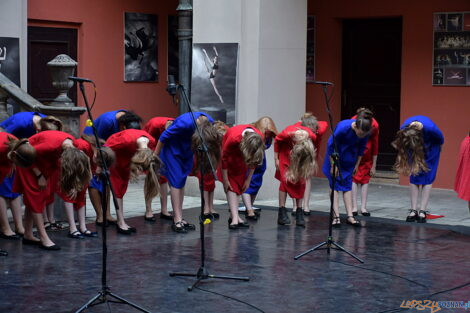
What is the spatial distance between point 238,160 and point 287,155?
2.32 ft

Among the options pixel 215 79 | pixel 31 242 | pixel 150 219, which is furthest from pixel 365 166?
pixel 31 242

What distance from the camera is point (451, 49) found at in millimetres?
13945

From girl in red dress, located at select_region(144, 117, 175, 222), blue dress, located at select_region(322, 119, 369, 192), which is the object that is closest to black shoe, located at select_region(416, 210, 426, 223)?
blue dress, located at select_region(322, 119, 369, 192)

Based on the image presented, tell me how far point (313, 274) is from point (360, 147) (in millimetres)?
3159

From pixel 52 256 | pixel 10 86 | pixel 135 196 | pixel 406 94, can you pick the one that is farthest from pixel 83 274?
pixel 406 94

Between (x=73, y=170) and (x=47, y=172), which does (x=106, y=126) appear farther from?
(x=73, y=170)

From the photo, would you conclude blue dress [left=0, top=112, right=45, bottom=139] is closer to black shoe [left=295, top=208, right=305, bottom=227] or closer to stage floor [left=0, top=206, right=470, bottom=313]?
stage floor [left=0, top=206, right=470, bottom=313]

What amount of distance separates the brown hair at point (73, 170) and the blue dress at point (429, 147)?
13.9 feet

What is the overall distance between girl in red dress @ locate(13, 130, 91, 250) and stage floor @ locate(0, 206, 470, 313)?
476mm

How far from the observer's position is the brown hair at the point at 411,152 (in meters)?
11.0

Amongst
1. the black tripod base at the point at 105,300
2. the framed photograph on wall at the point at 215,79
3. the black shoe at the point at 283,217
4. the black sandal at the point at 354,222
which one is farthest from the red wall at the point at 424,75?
the black tripod base at the point at 105,300

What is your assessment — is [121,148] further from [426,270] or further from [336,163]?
[426,270]

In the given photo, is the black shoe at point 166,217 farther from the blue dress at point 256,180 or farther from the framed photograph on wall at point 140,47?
the framed photograph on wall at point 140,47

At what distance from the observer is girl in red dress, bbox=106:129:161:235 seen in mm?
9578
